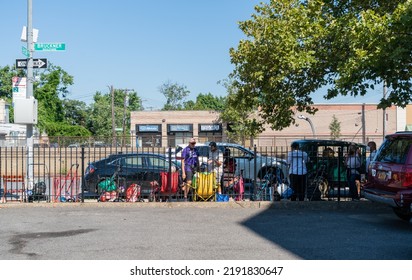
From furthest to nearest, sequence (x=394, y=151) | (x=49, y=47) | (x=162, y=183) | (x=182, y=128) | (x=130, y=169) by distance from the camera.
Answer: (x=182, y=128)
(x=49, y=47)
(x=130, y=169)
(x=162, y=183)
(x=394, y=151)

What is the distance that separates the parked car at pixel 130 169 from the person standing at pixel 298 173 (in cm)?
306

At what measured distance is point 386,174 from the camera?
9.77 m

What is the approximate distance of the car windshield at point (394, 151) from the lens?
9.52m

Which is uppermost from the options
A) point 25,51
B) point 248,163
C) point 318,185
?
point 25,51

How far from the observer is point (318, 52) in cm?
1593

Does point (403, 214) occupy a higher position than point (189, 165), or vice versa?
point (189, 165)

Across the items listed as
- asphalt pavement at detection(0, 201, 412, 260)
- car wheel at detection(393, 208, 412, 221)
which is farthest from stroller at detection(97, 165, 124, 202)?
car wheel at detection(393, 208, 412, 221)

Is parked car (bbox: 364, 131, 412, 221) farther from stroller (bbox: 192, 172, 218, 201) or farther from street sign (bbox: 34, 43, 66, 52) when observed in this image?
street sign (bbox: 34, 43, 66, 52)

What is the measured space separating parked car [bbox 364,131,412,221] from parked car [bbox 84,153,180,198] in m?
5.33

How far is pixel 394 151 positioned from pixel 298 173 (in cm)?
336

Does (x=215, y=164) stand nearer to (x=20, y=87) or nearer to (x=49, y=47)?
(x=49, y=47)

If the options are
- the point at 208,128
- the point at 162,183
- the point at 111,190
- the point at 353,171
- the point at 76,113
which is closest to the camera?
the point at 162,183

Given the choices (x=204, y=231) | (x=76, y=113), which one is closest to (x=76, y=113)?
(x=76, y=113)

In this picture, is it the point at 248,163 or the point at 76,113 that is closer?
the point at 248,163
